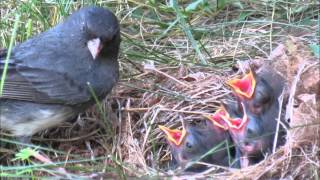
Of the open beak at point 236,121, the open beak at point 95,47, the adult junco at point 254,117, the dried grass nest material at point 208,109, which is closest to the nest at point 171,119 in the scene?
the dried grass nest material at point 208,109

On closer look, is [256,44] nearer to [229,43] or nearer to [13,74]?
[229,43]

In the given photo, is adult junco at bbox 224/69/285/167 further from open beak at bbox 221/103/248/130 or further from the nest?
the nest

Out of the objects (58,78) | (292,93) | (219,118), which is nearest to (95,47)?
(58,78)

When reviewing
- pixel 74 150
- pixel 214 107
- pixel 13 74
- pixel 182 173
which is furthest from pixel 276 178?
pixel 13 74

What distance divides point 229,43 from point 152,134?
1094 mm

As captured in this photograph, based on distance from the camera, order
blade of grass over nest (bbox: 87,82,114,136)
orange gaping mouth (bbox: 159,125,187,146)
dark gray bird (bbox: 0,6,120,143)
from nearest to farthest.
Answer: orange gaping mouth (bbox: 159,125,187,146) → blade of grass over nest (bbox: 87,82,114,136) → dark gray bird (bbox: 0,6,120,143)

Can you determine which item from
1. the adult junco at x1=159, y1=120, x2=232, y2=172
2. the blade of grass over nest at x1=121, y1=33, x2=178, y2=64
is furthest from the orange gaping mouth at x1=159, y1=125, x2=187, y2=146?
the blade of grass over nest at x1=121, y1=33, x2=178, y2=64

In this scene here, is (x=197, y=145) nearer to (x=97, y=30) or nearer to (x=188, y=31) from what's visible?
(x=97, y=30)

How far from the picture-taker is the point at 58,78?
4812mm

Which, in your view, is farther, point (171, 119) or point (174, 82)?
point (174, 82)

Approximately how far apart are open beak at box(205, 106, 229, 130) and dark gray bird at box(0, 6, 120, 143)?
2.24 feet

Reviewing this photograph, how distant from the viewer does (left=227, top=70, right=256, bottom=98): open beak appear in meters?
4.32

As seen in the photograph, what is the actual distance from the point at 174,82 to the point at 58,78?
0.75 meters

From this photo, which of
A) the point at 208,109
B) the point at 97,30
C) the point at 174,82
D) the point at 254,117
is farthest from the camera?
the point at 174,82
